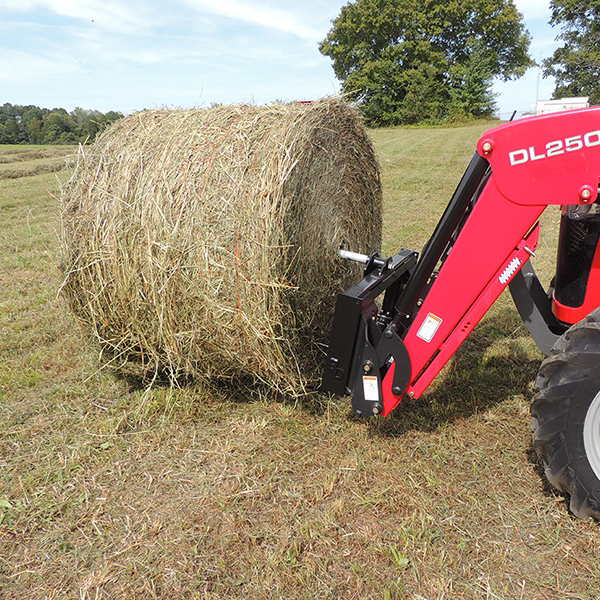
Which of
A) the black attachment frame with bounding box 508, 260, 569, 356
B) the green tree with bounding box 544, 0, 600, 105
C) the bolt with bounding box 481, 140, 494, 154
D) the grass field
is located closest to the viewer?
the grass field

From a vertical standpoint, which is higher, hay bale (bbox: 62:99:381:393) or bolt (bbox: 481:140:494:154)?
bolt (bbox: 481:140:494:154)

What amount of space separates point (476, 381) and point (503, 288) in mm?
1215

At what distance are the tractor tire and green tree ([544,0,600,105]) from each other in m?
37.3

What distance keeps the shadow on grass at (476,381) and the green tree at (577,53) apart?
1403 inches

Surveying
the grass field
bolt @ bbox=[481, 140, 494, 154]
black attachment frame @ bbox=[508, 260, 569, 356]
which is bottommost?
the grass field

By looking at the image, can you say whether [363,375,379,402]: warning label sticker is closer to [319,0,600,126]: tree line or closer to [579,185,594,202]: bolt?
[579,185,594,202]: bolt

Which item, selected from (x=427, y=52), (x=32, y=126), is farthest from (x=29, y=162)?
(x=427, y=52)

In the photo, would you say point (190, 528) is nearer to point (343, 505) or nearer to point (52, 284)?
point (343, 505)

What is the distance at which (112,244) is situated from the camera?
2980mm

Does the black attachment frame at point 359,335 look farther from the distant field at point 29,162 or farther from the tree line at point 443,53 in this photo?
the tree line at point 443,53

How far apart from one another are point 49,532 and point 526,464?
2394 mm

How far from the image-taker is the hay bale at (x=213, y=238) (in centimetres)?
275

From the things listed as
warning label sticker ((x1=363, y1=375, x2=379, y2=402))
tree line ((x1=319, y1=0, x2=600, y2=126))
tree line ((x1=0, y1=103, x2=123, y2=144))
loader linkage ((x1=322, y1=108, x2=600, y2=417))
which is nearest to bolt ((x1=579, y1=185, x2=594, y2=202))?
loader linkage ((x1=322, y1=108, x2=600, y2=417))

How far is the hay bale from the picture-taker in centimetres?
275
